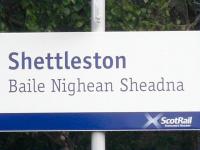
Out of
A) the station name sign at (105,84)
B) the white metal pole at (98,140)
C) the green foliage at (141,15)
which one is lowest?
the white metal pole at (98,140)

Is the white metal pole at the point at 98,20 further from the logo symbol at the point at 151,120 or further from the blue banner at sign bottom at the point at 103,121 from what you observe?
the logo symbol at the point at 151,120

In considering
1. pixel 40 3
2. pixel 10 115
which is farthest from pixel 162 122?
pixel 40 3

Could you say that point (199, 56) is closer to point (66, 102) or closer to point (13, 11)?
point (66, 102)

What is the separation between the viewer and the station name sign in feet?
14.9

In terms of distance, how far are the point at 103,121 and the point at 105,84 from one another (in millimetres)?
255

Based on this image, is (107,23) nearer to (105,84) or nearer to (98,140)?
(105,84)

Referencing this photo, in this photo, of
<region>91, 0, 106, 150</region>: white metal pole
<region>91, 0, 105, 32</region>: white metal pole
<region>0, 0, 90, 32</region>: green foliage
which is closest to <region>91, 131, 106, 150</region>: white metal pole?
<region>91, 0, 106, 150</region>: white metal pole

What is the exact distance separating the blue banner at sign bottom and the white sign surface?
1.6 inches

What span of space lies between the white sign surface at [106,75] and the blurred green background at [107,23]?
705 mm

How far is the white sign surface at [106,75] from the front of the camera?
455cm

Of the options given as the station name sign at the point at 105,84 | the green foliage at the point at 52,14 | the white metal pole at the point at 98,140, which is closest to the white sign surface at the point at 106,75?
the station name sign at the point at 105,84

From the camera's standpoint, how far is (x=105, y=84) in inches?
179

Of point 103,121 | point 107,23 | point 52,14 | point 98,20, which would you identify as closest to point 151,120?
point 103,121

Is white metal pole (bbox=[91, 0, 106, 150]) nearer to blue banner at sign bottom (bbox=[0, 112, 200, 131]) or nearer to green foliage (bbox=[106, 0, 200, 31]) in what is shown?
blue banner at sign bottom (bbox=[0, 112, 200, 131])
